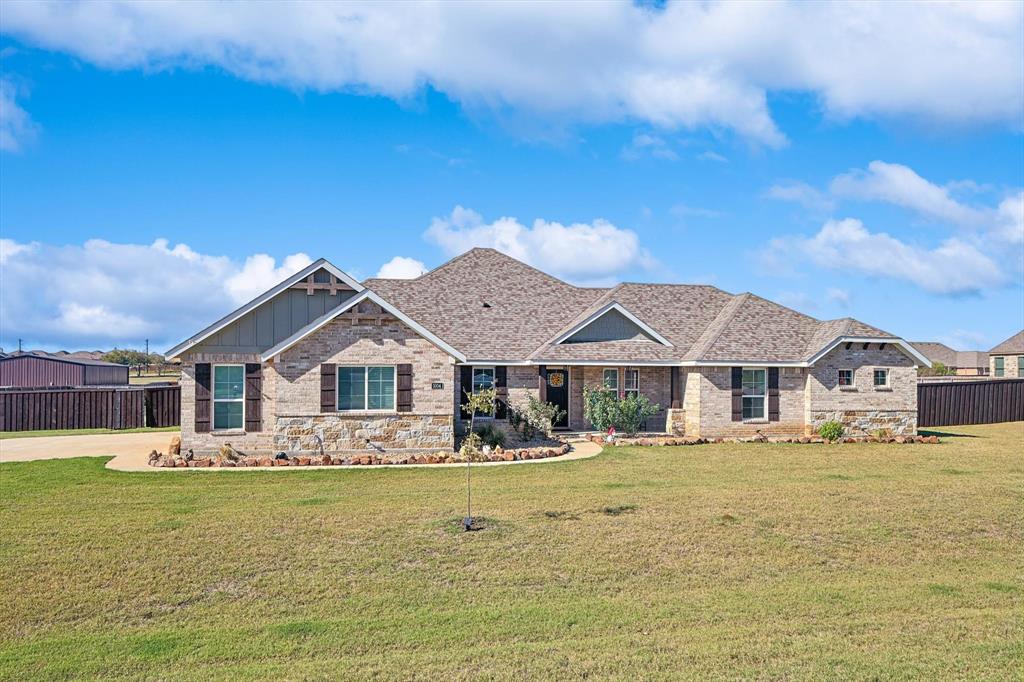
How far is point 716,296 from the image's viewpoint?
32562 mm

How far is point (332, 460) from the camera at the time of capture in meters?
20.2

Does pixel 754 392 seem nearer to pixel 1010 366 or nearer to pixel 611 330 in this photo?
pixel 611 330

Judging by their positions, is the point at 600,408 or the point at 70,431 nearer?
the point at 600,408

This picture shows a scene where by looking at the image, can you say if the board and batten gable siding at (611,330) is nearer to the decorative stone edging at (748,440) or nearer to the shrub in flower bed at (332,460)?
the decorative stone edging at (748,440)

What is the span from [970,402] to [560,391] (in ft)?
67.0

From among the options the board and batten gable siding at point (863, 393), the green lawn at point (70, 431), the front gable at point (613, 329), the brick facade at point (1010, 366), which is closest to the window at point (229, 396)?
the green lawn at point (70, 431)

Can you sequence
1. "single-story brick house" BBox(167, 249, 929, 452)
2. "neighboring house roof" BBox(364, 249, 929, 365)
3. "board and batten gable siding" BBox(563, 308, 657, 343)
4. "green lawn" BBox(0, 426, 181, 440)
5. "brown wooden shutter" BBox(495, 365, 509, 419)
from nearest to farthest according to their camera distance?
"single-story brick house" BBox(167, 249, 929, 452) → "brown wooden shutter" BBox(495, 365, 509, 419) → "neighboring house roof" BBox(364, 249, 929, 365) → "board and batten gable siding" BBox(563, 308, 657, 343) → "green lawn" BBox(0, 426, 181, 440)

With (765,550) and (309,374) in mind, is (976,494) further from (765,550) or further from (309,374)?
(309,374)

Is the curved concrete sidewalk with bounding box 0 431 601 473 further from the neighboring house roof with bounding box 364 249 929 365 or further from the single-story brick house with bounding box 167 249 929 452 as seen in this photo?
the neighboring house roof with bounding box 364 249 929 365

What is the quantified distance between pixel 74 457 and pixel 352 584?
14.8 meters

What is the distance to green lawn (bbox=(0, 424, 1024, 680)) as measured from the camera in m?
7.38

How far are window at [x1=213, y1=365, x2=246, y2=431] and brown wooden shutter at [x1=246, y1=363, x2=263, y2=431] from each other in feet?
0.45

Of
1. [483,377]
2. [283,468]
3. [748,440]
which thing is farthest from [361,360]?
[748,440]

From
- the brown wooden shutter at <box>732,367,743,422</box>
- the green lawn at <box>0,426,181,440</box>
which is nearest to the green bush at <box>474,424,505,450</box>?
the brown wooden shutter at <box>732,367,743,422</box>
